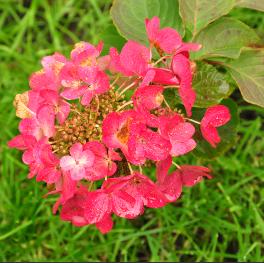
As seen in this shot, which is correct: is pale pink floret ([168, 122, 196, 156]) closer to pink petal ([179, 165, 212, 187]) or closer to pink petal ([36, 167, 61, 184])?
pink petal ([179, 165, 212, 187])

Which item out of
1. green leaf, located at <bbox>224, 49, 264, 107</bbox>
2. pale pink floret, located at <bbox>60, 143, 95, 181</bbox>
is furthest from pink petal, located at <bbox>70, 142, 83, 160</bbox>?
green leaf, located at <bbox>224, 49, 264, 107</bbox>

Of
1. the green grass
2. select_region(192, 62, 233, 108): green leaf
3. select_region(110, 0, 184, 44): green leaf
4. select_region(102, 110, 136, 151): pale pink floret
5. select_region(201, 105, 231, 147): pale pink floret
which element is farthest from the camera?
the green grass

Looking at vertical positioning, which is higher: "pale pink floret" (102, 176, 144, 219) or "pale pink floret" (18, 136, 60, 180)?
"pale pink floret" (18, 136, 60, 180)

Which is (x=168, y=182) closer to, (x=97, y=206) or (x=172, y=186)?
(x=172, y=186)

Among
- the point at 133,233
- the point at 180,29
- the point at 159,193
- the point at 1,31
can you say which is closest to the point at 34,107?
the point at 159,193

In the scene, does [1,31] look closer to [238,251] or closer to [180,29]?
[180,29]

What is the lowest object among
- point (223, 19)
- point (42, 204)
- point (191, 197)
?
point (191, 197)

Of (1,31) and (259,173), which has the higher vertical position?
(1,31)
